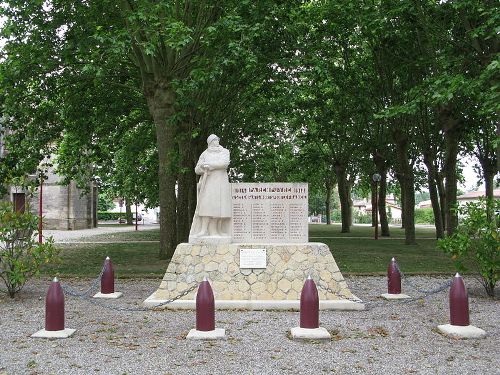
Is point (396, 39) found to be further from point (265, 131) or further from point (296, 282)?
point (296, 282)

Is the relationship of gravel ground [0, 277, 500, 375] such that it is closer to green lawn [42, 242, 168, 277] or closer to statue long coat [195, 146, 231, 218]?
statue long coat [195, 146, 231, 218]

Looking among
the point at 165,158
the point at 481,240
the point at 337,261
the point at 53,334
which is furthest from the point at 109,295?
the point at 337,261

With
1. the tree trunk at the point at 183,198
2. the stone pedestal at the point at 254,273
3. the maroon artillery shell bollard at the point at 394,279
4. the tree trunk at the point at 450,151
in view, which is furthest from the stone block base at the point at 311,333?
the tree trunk at the point at 450,151

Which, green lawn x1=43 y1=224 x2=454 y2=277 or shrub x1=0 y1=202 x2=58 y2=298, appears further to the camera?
green lawn x1=43 y1=224 x2=454 y2=277

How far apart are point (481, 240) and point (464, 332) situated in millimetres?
3528

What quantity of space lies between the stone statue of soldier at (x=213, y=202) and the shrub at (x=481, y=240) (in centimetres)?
442

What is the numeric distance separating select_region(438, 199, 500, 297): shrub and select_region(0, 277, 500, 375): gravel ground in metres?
0.80

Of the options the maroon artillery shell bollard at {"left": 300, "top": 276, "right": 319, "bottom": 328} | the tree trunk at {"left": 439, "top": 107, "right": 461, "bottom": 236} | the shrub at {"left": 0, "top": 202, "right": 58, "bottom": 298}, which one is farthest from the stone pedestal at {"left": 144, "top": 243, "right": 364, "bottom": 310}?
the tree trunk at {"left": 439, "top": 107, "right": 461, "bottom": 236}

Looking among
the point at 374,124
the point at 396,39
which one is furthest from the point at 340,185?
the point at 396,39

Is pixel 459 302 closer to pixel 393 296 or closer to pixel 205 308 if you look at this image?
pixel 393 296

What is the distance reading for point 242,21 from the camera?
14578 millimetres

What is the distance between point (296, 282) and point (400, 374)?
4370mm

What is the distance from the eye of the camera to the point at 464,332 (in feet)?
25.5

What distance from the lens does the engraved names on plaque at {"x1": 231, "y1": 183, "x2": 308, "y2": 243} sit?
1059 centimetres
